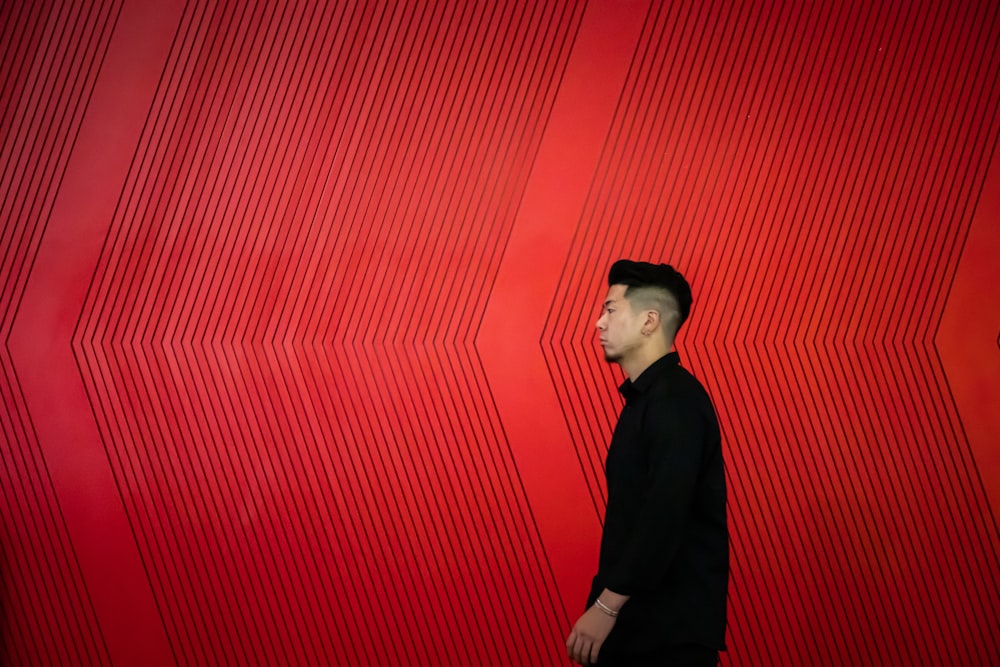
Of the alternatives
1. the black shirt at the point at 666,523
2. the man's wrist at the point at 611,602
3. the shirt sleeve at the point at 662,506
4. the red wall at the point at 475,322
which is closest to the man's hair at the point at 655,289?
the black shirt at the point at 666,523

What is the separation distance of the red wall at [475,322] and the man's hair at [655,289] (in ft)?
3.26

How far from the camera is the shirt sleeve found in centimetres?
165

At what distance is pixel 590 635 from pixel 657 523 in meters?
0.25

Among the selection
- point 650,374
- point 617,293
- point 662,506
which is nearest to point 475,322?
point 617,293

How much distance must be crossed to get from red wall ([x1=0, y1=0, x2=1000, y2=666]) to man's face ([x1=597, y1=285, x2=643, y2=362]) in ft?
3.30

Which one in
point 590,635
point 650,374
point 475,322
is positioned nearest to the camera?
point 590,635

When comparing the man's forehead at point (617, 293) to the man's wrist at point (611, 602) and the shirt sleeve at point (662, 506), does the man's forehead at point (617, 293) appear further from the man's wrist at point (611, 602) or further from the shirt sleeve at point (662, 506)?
the man's wrist at point (611, 602)

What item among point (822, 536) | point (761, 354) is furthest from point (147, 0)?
point (822, 536)

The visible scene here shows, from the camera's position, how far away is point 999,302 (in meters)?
2.91

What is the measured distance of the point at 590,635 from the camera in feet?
5.37

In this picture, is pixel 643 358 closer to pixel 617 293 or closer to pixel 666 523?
pixel 617 293

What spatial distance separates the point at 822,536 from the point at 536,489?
1.00 metres

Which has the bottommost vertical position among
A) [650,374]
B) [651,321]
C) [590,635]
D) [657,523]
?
[590,635]

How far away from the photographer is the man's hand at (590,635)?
1630mm
